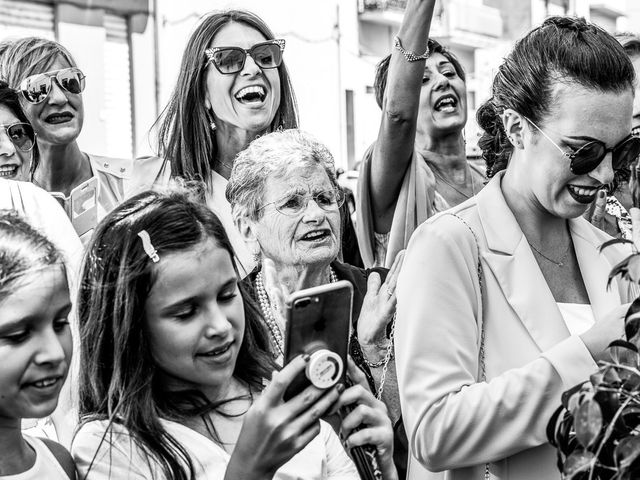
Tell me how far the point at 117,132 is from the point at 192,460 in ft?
37.0

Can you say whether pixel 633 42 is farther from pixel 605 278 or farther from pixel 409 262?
pixel 409 262

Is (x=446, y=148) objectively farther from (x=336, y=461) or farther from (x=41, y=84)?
(x=336, y=461)

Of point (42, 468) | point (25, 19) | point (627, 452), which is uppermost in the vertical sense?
point (25, 19)

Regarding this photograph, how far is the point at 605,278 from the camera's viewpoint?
2.61 m

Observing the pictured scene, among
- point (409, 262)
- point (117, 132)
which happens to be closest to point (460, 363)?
point (409, 262)

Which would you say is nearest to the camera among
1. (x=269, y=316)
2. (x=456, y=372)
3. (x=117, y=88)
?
(x=456, y=372)

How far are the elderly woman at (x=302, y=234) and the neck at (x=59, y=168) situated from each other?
1199mm

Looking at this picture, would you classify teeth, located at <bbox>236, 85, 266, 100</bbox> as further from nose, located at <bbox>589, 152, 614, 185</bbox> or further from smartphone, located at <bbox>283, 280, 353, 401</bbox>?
smartphone, located at <bbox>283, 280, 353, 401</bbox>

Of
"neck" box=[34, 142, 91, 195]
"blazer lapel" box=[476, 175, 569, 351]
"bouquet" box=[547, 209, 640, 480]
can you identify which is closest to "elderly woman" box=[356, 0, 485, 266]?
"blazer lapel" box=[476, 175, 569, 351]

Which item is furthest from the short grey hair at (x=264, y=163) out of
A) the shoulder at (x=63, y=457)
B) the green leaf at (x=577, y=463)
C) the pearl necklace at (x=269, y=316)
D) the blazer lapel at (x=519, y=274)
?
the green leaf at (x=577, y=463)

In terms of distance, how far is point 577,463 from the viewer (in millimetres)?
1616

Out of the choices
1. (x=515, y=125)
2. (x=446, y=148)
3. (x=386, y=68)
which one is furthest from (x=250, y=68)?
(x=515, y=125)

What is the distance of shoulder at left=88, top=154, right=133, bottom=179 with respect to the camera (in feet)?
15.1

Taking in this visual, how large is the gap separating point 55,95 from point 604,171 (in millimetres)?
2531
